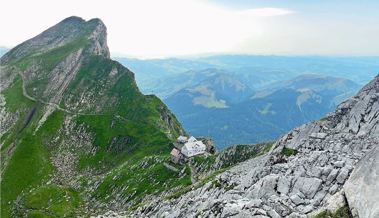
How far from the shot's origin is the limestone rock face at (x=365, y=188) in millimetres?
43094

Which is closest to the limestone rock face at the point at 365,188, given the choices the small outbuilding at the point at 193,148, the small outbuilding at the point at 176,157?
the small outbuilding at the point at 176,157

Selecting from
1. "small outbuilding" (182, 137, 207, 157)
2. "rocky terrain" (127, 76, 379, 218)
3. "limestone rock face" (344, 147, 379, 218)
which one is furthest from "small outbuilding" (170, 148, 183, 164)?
"limestone rock face" (344, 147, 379, 218)

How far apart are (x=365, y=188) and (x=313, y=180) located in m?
16.4

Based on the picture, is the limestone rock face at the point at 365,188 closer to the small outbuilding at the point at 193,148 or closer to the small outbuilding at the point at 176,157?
the small outbuilding at the point at 176,157

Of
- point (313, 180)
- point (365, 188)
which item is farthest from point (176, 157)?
point (365, 188)

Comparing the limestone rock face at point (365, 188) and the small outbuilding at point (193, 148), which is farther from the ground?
the limestone rock face at point (365, 188)

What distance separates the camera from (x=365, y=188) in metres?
45.5

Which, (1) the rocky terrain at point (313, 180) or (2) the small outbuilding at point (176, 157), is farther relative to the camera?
(2) the small outbuilding at point (176, 157)

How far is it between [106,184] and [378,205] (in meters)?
158

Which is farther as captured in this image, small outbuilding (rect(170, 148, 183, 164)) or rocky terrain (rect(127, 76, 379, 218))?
small outbuilding (rect(170, 148, 183, 164))

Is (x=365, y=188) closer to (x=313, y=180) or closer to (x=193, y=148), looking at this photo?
(x=313, y=180)

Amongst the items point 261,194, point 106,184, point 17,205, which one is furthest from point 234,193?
point 17,205

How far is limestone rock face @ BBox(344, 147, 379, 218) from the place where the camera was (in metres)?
43.1

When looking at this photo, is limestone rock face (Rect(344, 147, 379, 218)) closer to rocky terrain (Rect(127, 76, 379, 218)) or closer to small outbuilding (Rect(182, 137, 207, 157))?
rocky terrain (Rect(127, 76, 379, 218))
